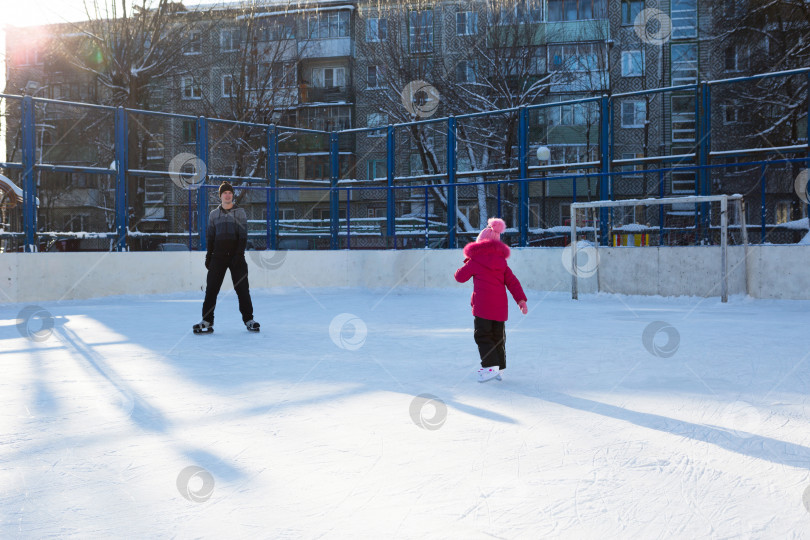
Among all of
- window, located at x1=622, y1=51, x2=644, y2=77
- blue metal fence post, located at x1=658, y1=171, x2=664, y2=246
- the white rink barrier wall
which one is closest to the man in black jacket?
the white rink barrier wall

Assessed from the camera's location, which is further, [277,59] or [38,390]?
[277,59]

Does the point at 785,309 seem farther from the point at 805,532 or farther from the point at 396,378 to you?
the point at 805,532

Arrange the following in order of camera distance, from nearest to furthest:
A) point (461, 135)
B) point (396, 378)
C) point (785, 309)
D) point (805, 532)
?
1. point (805, 532)
2. point (396, 378)
3. point (785, 309)
4. point (461, 135)

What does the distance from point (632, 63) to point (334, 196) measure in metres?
20.5

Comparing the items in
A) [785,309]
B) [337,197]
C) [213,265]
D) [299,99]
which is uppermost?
[299,99]

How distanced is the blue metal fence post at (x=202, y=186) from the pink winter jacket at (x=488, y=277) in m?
9.37

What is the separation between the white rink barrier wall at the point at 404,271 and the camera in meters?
10.6

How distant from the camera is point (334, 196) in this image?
15570 millimetres

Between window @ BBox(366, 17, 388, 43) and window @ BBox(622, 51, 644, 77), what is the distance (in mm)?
10932

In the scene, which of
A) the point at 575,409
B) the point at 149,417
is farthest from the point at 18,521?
the point at 575,409

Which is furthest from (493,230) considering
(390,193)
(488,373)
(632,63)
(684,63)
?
(684,63)

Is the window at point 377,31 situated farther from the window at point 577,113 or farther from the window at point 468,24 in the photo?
the window at point 577,113

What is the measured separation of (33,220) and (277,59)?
53.2 ft

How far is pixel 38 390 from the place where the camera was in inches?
177
